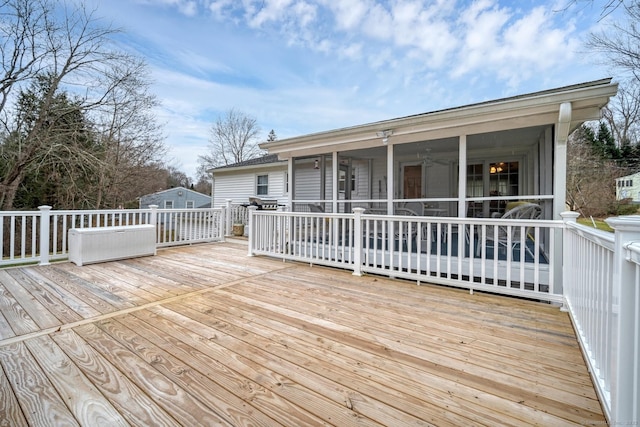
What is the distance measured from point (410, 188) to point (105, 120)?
10994mm

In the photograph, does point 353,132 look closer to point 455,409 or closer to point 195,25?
point 455,409

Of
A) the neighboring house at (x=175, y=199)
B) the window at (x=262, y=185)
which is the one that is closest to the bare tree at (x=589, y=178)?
the window at (x=262, y=185)

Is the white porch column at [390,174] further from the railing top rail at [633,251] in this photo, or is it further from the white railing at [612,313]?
the railing top rail at [633,251]

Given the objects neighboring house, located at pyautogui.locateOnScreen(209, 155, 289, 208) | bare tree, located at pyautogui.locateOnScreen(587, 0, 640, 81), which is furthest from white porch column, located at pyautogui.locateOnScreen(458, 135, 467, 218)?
neighboring house, located at pyautogui.locateOnScreen(209, 155, 289, 208)

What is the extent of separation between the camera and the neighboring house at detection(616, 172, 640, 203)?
1253cm

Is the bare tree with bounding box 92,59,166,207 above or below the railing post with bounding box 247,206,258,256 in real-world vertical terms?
above

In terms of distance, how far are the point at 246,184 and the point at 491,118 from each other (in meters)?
11.3

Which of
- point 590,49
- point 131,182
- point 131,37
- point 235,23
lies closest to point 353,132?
point 235,23

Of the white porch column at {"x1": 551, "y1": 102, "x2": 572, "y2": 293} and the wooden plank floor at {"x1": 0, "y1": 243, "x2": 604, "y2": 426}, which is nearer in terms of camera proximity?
the wooden plank floor at {"x1": 0, "y1": 243, "x2": 604, "y2": 426}

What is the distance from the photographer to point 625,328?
1131 millimetres

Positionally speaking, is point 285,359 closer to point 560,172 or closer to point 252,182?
point 560,172

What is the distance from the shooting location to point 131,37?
8.71m

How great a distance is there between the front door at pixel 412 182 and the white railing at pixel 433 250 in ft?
6.34

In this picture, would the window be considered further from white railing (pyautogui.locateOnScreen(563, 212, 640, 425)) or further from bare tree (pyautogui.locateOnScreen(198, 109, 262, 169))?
bare tree (pyautogui.locateOnScreen(198, 109, 262, 169))
